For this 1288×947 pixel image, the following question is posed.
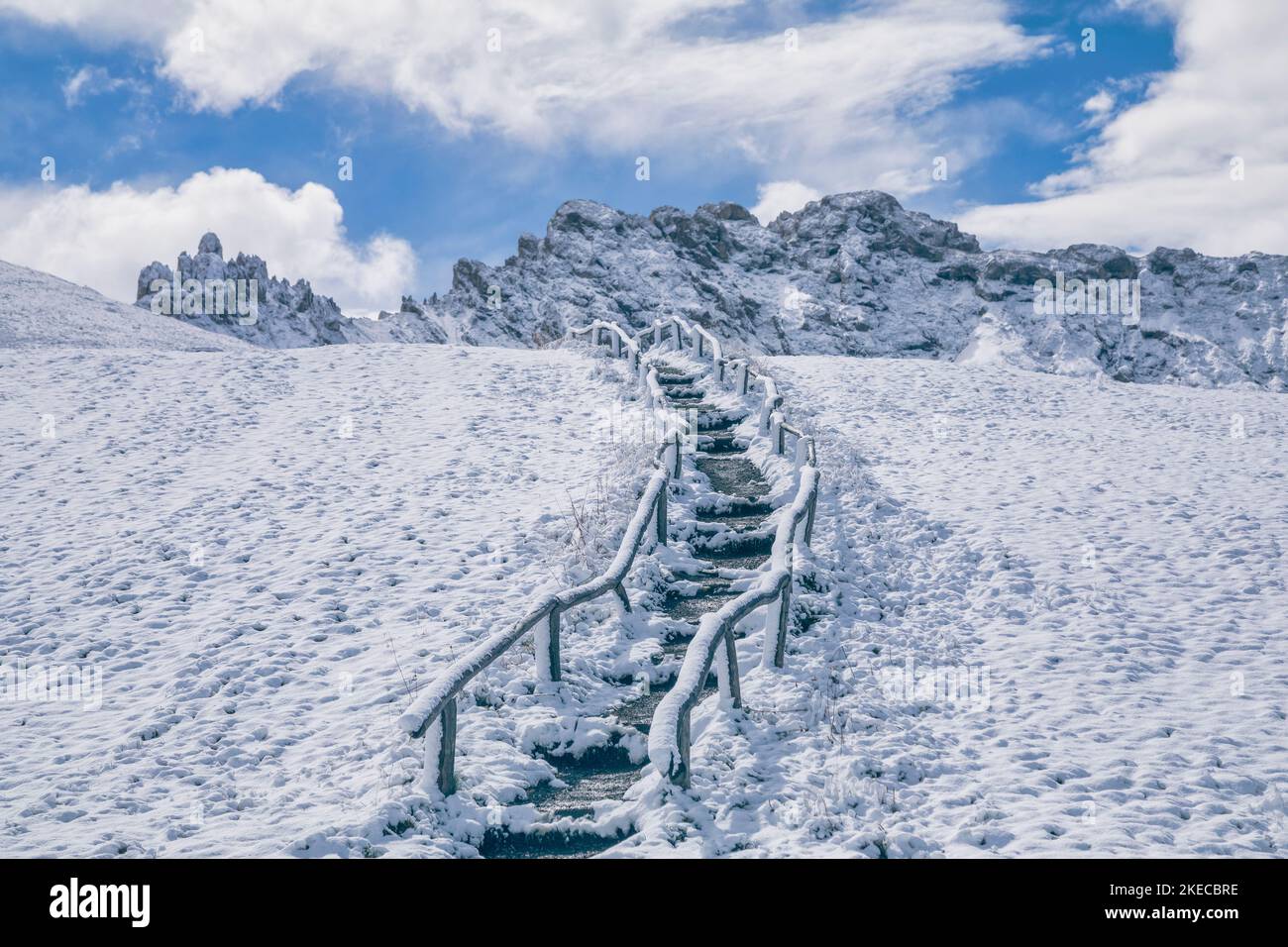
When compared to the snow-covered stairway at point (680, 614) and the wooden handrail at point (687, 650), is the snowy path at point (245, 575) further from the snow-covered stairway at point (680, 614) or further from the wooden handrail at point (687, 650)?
the snow-covered stairway at point (680, 614)

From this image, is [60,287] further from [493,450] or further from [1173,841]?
[1173,841]

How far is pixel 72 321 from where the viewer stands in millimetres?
32156

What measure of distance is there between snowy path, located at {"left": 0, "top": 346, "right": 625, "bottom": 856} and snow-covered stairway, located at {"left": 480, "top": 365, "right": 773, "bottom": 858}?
1372mm

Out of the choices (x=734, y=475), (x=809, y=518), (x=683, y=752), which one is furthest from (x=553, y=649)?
(x=734, y=475)

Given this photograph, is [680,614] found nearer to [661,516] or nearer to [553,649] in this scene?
[661,516]

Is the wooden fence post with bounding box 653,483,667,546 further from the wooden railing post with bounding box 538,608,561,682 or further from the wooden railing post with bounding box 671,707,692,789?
the wooden railing post with bounding box 671,707,692,789

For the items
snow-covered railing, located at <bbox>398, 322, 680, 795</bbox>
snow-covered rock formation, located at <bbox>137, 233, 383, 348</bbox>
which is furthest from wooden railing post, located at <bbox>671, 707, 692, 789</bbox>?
snow-covered rock formation, located at <bbox>137, 233, 383, 348</bbox>

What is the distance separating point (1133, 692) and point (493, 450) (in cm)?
1199

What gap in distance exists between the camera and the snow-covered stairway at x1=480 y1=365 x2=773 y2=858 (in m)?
6.29

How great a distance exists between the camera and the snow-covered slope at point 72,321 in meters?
29.3

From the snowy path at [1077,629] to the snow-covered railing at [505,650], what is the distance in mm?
2967

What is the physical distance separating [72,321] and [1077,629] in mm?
37044

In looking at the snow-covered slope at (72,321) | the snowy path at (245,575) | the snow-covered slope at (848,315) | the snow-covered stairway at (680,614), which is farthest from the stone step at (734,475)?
the snow-covered slope at (848,315)

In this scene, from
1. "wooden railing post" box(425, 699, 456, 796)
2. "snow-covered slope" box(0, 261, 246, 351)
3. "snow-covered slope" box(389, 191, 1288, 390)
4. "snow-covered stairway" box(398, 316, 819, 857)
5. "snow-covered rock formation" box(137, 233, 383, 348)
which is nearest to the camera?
"snow-covered stairway" box(398, 316, 819, 857)
